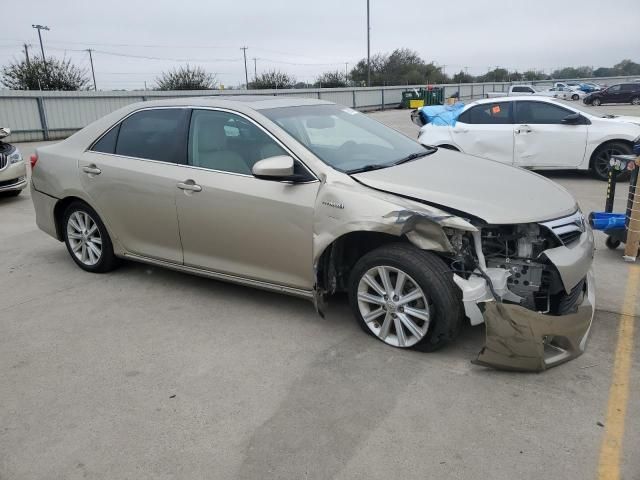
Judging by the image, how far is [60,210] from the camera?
5320 millimetres

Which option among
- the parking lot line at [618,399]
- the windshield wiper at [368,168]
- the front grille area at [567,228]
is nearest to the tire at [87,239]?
the windshield wiper at [368,168]

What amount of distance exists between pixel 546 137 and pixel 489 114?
3.49 ft

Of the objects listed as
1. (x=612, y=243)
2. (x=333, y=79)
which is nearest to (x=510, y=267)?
(x=612, y=243)

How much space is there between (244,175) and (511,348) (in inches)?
86.3

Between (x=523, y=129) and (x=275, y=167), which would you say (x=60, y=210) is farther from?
(x=523, y=129)

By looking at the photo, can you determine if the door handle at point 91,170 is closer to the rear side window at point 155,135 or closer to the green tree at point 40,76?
the rear side window at point 155,135

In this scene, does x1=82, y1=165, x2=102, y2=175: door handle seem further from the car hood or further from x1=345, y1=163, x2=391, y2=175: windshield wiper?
the car hood

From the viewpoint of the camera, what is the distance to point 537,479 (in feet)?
7.90

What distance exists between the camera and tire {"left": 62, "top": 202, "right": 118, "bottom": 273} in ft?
16.5

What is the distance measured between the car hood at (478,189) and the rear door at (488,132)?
5.61m

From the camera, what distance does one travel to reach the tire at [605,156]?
29.5ft

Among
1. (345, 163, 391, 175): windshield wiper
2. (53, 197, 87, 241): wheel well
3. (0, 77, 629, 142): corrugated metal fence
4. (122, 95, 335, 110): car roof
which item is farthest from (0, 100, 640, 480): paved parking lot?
(0, 77, 629, 142): corrugated metal fence

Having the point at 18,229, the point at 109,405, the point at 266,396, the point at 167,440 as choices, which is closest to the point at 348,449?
the point at 266,396

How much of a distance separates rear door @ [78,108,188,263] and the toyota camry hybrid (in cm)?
1
